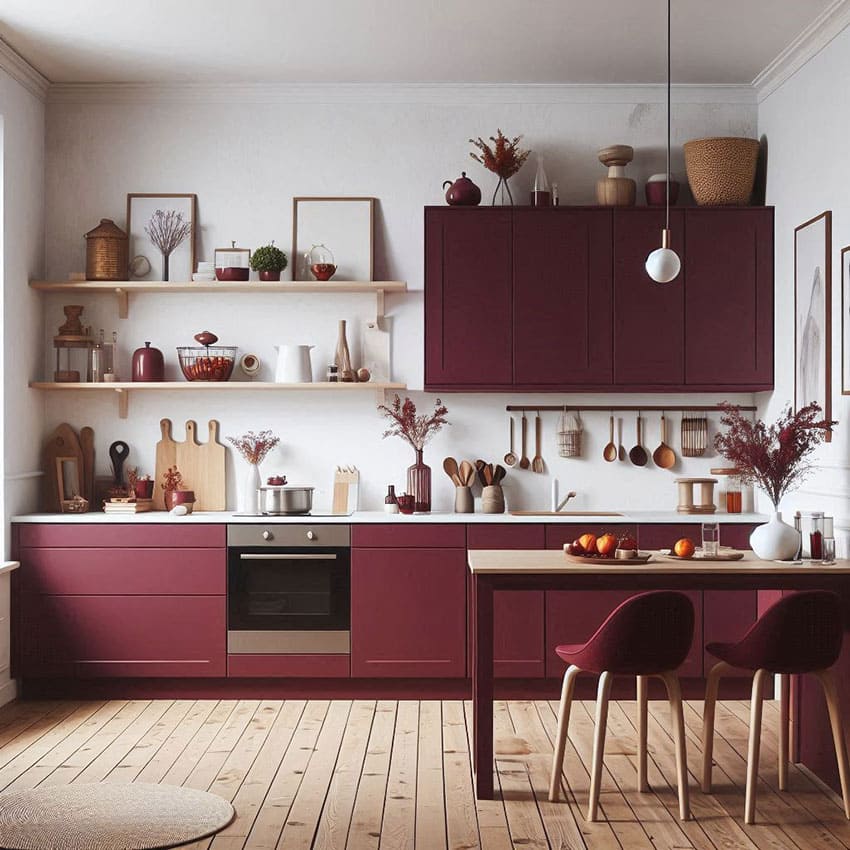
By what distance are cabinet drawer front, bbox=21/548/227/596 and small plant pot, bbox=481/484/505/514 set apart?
1.35 meters

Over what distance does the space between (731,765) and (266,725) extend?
6.57ft

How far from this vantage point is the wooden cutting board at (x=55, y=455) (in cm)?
570

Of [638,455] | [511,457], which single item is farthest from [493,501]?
[638,455]

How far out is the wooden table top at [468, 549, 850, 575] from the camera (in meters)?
3.85

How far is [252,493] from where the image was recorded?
5547 mm

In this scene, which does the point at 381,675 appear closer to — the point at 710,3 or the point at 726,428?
the point at 726,428

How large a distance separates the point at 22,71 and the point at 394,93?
1.86m

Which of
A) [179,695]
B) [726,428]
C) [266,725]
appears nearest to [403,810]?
[266,725]

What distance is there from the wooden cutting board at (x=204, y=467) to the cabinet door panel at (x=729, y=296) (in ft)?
8.11

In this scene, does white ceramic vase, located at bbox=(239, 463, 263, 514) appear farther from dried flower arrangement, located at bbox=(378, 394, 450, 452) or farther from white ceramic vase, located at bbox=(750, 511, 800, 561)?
white ceramic vase, located at bbox=(750, 511, 800, 561)

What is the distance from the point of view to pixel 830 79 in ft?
15.7

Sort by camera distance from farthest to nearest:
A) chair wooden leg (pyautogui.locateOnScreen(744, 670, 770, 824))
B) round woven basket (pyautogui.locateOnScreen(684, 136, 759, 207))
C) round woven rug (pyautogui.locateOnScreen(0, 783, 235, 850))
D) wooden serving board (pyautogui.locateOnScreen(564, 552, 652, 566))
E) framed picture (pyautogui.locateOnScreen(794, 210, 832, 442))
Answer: round woven basket (pyautogui.locateOnScreen(684, 136, 759, 207)), framed picture (pyautogui.locateOnScreen(794, 210, 832, 442)), wooden serving board (pyautogui.locateOnScreen(564, 552, 652, 566)), chair wooden leg (pyautogui.locateOnScreen(744, 670, 770, 824)), round woven rug (pyautogui.locateOnScreen(0, 783, 235, 850))

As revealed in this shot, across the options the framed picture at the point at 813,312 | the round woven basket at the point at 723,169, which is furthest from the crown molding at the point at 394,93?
the framed picture at the point at 813,312

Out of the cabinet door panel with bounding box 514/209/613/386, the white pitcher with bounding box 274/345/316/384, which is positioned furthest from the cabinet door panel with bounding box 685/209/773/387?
the white pitcher with bounding box 274/345/316/384
